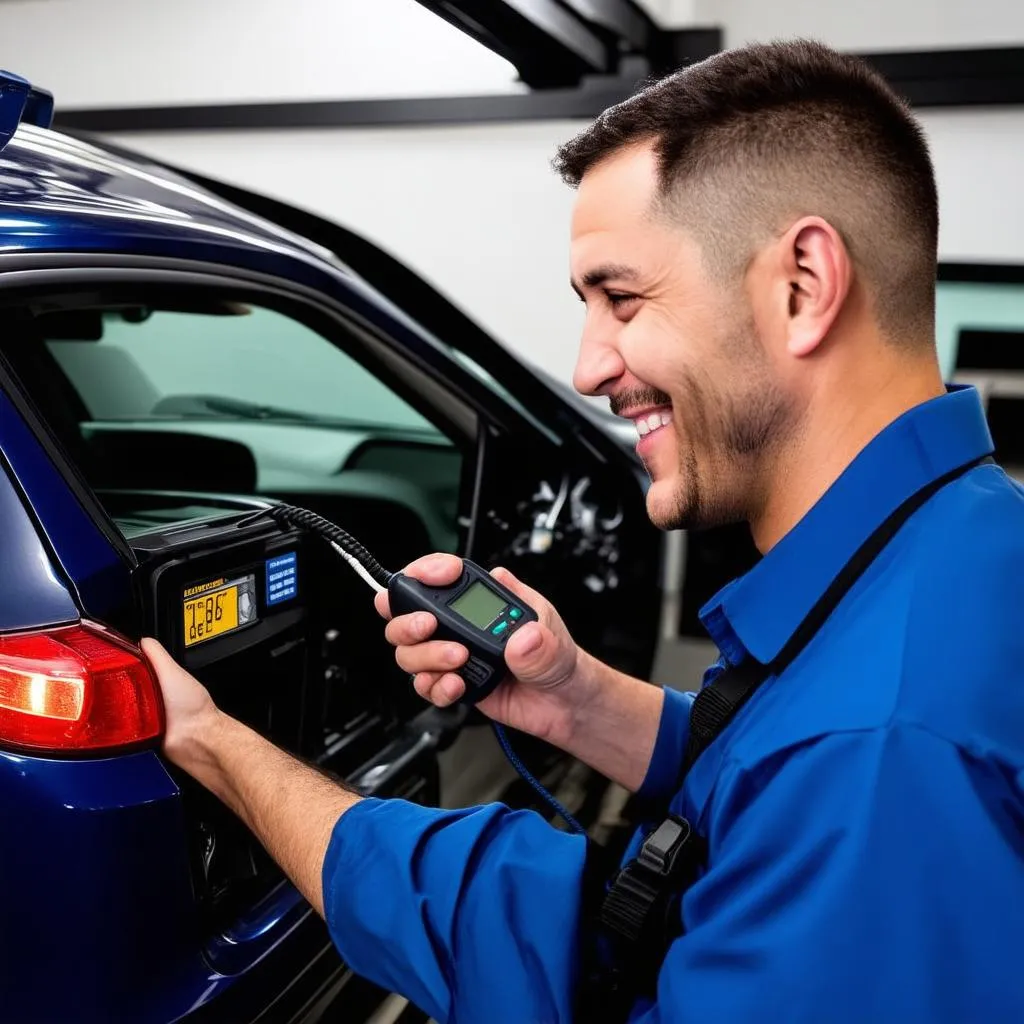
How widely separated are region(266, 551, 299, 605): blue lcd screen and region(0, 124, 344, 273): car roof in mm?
408

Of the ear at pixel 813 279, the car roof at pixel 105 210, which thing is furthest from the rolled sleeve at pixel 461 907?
the car roof at pixel 105 210

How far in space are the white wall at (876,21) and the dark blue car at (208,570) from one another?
129 inches

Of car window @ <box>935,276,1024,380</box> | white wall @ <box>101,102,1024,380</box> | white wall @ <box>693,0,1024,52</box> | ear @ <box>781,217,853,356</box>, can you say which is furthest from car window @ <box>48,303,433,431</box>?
ear @ <box>781,217,853,356</box>

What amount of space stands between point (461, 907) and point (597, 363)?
55 centimetres

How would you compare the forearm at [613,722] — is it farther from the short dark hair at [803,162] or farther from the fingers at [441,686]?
the short dark hair at [803,162]

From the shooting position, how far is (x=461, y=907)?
97 cm

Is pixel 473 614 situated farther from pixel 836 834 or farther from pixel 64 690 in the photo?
pixel 836 834

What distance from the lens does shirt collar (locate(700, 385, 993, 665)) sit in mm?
927

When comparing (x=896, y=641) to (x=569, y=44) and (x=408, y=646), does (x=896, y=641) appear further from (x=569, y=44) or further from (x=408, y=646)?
(x=569, y=44)

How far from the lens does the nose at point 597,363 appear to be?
43.4 inches

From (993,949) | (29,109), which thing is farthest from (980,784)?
(29,109)

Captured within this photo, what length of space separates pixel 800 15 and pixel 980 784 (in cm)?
503

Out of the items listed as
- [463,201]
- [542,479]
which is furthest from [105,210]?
[463,201]

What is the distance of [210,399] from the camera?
10.2 feet
